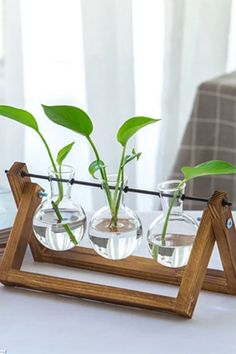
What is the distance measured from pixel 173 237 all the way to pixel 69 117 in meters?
0.20

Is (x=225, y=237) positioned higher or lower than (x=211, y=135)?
higher

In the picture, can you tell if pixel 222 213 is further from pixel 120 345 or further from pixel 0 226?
pixel 0 226

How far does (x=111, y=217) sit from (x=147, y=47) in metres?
1.26

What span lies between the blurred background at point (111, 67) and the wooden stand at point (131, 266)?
3.10 ft

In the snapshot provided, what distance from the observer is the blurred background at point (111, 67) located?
6.81 feet

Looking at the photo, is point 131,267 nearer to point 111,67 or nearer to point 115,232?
point 115,232

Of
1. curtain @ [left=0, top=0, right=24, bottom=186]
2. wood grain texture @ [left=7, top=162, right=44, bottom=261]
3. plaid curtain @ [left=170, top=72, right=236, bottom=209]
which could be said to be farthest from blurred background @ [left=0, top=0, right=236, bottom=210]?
wood grain texture @ [left=7, top=162, right=44, bottom=261]

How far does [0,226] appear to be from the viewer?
1.26 metres

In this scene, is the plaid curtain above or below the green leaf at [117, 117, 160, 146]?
below

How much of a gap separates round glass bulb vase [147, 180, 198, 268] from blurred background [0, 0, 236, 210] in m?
1.09

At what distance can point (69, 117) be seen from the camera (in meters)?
1.04

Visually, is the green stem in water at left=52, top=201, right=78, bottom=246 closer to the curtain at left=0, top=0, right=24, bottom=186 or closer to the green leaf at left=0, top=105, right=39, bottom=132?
the green leaf at left=0, top=105, right=39, bottom=132

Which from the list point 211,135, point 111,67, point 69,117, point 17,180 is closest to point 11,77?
point 111,67

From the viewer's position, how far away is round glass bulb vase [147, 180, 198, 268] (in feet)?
3.43
